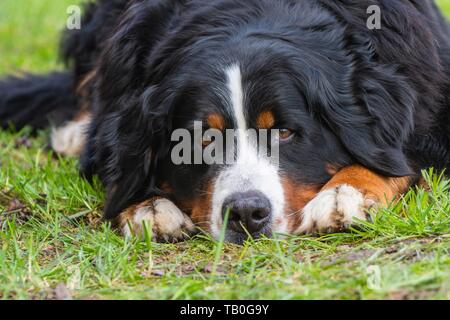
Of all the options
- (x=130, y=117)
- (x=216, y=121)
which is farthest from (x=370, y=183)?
(x=130, y=117)

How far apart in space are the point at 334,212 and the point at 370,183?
1.07ft

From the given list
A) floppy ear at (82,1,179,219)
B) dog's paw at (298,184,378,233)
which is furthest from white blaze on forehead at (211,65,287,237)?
floppy ear at (82,1,179,219)

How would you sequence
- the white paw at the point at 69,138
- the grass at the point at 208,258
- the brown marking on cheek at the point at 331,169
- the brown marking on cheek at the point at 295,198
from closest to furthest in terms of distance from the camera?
the grass at the point at 208,258, the brown marking on cheek at the point at 295,198, the brown marking on cheek at the point at 331,169, the white paw at the point at 69,138

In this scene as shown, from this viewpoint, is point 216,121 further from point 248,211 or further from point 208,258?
point 208,258

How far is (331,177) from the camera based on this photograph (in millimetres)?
4363

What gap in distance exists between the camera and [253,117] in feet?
13.7

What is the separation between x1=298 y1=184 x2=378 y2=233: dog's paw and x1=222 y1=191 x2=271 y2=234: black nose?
209mm

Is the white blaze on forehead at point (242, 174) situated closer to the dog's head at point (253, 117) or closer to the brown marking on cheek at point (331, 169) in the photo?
the dog's head at point (253, 117)

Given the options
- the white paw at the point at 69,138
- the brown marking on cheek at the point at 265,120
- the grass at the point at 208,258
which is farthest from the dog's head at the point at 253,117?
the white paw at the point at 69,138

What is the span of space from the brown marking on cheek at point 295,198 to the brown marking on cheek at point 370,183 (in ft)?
0.26

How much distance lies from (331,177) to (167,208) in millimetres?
844

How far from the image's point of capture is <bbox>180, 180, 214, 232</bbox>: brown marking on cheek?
13.9 feet

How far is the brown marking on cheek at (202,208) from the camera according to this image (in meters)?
4.23

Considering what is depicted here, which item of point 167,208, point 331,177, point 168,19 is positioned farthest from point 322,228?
point 168,19
